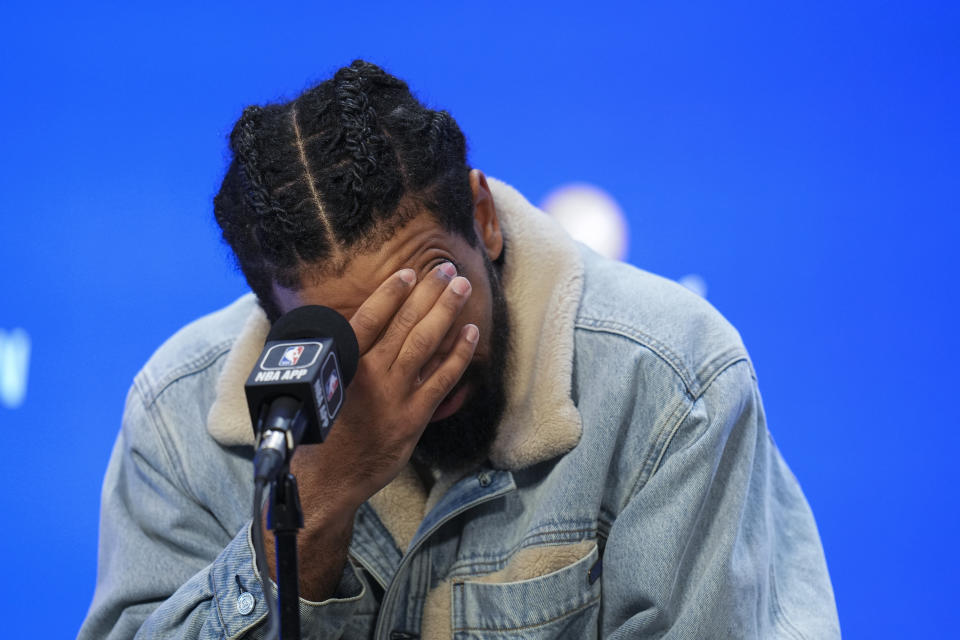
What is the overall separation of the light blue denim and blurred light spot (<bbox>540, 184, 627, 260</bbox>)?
925 millimetres

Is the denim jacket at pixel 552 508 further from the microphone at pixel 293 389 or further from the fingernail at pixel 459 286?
the microphone at pixel 293 389

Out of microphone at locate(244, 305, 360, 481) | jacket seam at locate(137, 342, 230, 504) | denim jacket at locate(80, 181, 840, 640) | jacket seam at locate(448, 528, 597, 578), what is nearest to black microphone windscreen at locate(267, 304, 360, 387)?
microphone at locate(244, 305, 360, 481)

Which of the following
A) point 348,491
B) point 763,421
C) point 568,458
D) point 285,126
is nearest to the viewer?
point 348,491

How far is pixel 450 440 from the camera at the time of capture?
1388 mm

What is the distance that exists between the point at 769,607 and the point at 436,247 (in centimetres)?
67

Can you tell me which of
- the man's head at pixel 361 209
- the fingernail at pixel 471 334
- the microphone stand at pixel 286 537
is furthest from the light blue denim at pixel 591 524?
the microphone stand at pixel 286 537

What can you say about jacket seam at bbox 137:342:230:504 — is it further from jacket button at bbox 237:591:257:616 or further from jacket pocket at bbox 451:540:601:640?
jacket pocket at bbox 451:540:601:640

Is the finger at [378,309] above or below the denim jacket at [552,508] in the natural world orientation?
above

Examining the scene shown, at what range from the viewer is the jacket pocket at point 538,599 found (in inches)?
52.7

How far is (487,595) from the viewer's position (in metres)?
1.37

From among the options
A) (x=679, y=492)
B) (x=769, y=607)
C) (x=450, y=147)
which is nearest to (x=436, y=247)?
(x=450, y=147)

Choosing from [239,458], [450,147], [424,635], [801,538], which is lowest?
[424,635]

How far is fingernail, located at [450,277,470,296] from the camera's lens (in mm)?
1138

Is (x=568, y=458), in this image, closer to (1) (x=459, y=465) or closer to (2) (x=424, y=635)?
(1) (x=459, y=465)
